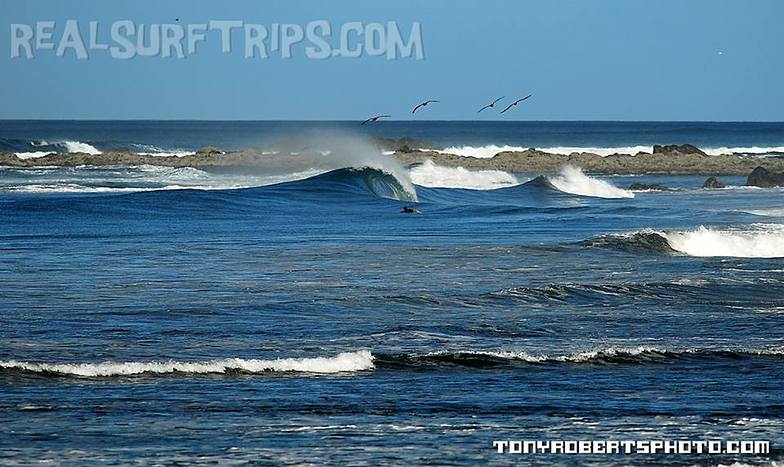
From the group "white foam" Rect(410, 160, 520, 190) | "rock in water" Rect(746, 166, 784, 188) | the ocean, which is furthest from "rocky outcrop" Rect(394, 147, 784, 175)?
the ocean

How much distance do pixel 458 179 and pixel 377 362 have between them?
42207 millimetres

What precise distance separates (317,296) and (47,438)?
729 cm

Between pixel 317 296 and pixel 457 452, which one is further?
pixel 317 296

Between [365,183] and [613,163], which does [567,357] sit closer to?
[365,183]

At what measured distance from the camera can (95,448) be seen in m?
8.48

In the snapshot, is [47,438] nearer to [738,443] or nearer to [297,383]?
[297,383]

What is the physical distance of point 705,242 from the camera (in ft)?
81.2

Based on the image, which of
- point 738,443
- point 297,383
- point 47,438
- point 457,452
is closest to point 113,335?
point 297,383

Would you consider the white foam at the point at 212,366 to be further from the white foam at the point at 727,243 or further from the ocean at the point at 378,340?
the white foam at the point at 727,243

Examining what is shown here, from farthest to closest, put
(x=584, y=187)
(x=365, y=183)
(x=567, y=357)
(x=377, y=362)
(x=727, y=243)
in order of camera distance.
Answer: (x=584, y=187) → (x=365, y=183) → (x=727, y=243) → (x=567, y=357) → (x=377, y=362)

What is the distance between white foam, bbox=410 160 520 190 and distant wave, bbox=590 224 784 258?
1029 inches

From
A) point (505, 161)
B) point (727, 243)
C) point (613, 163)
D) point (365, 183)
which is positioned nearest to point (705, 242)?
point (727, 243)

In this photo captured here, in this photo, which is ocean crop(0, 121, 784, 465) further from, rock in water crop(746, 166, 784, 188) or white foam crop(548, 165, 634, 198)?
rock in water crop(746, 166, 784, 188)

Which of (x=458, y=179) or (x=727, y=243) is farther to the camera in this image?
(x=458, y=179)
